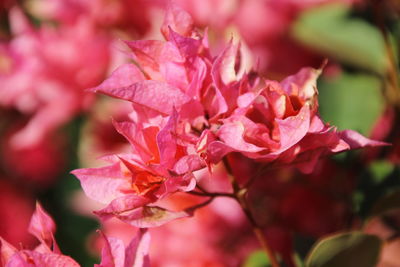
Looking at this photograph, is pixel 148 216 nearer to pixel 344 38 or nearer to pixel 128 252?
pixel 128 252

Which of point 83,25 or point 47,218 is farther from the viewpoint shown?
point 83,25

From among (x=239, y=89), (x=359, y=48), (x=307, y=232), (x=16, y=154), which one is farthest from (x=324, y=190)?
(x=16, y=154)

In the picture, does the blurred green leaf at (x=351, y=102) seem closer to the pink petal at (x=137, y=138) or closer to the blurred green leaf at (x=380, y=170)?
the blurred green leaf at (x=380, y=170)

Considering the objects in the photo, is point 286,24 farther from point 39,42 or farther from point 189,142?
point 189,142

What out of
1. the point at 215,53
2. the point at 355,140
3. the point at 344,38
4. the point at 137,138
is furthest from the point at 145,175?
the point at 344,38

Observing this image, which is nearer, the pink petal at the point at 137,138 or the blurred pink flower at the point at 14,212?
the pink petal at the point at 137,138

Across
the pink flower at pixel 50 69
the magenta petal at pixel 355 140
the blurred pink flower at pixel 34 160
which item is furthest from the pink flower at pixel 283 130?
the blurred pink flower at pixel 34 160
